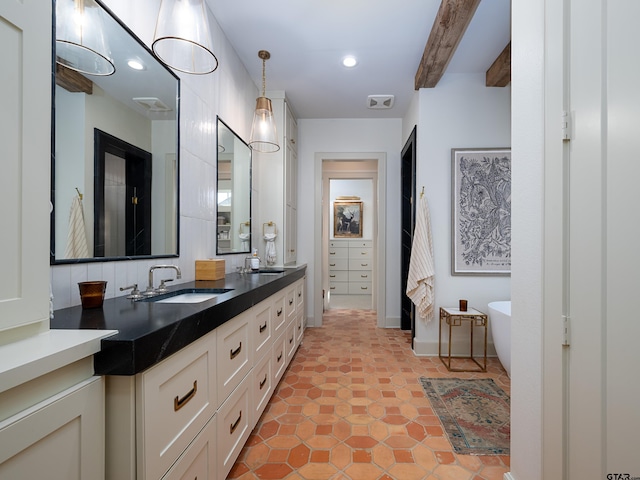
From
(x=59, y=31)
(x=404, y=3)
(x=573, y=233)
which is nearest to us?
(x=573, y=233)

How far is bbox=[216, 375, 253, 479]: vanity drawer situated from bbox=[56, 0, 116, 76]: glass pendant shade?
1493 mm

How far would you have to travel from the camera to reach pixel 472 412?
6.56 ft

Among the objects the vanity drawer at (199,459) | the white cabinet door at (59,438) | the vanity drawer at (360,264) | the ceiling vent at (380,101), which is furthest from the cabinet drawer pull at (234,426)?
the vanity drawer at (360,264)

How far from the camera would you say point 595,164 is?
872mm

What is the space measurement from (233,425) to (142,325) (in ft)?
2.73

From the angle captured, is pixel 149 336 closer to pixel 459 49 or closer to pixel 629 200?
pixel 629 200

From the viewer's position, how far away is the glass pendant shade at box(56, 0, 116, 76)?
1096 mm

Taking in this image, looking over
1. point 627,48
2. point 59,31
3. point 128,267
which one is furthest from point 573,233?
point 59,31

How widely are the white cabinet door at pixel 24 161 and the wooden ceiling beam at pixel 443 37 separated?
219 centimetres

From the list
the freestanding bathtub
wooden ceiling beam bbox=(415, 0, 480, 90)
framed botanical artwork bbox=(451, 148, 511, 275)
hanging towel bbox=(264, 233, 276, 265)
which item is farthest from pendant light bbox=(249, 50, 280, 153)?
the freestanding bathtub

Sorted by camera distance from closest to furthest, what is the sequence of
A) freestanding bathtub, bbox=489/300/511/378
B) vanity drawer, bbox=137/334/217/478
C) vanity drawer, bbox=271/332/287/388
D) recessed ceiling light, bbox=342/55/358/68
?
→ vanity drawer, bbox=137/334/217/478
vanity drawer, bbox=271/332/287/388
freestanding bathtub, bbox=489/300/511/378
recessed ceiling light, bbox=342/55/358/68

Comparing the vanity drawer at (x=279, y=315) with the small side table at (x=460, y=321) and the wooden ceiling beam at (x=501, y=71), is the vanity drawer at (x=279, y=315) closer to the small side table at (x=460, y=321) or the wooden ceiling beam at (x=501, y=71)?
the small side table at (x=460, y=321)

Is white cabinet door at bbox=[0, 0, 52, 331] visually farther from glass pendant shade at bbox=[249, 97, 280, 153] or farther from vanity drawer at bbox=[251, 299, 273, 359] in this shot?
glass pendant shade at bbox=[249, 97, 280, 153]

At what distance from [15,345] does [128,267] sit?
0.80m
